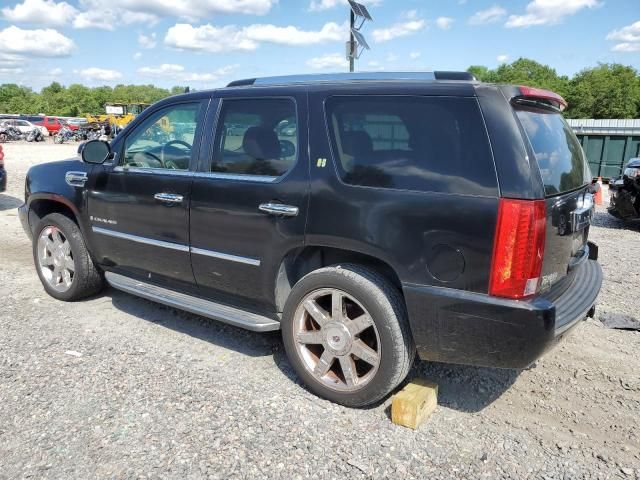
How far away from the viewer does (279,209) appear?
3299 mm

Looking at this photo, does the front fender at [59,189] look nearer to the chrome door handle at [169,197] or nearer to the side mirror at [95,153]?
the side mirror at [95,153]

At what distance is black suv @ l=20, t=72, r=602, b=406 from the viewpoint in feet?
8.79

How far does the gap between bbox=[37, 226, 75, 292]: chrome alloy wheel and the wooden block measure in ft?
10.7

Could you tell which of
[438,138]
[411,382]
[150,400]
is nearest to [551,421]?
[411,382]

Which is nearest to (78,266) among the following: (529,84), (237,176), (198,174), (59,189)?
(59,189)

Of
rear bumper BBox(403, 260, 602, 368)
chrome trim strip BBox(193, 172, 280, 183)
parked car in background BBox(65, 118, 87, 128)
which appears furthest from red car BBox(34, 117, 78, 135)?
rear bumper BBox(403, 260, 602, 368)

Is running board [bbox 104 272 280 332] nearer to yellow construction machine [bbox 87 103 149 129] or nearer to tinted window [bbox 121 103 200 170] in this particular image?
tinted window [bbox 121 103 200 170]

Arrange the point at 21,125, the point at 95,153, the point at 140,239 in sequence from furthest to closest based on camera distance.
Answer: the point at 21,125
the point at 95,153
the point at 140,239

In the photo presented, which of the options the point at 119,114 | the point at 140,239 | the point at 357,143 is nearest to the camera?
the point at 357,143

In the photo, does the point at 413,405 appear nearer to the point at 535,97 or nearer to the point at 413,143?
the point at 413,143

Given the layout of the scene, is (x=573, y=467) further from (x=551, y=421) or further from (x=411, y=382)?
(x=411, y=382)

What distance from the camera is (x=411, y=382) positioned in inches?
130

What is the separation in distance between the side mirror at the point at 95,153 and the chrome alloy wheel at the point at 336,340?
2.21 metres

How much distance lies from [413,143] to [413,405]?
4.74ft
